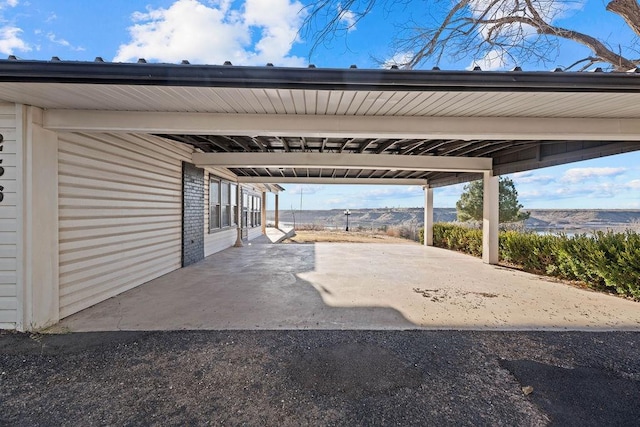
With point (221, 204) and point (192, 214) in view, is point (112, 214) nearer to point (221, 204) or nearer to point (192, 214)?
point (192, 214)

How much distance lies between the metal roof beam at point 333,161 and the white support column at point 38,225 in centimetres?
373

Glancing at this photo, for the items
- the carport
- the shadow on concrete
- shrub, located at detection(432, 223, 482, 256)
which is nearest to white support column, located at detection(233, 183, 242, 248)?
the shadow on concrete

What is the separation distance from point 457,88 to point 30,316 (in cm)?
519

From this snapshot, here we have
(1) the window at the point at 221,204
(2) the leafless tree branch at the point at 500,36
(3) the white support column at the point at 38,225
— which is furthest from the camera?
(1) the window at the point at 221,204

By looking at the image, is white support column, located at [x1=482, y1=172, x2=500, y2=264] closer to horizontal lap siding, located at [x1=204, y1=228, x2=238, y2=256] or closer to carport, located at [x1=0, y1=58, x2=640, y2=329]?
carport, located at [x1=0, y1=58, x2=640, y2=329]

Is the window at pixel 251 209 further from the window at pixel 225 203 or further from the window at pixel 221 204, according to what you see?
the window at pixel 225 203

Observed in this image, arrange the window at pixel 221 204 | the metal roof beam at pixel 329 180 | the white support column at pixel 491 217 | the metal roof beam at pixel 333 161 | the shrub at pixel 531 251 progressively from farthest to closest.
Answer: the metal roof beam at pixel 329 180 < the window at pixel 221 204 < the white support column at pixel 491 217 < the metal roof beam at pixel 333 161 < the shrub at pixel 531 251

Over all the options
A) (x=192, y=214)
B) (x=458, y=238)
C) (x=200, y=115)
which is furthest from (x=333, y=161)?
(x=458, y=238)

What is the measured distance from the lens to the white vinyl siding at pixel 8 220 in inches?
125

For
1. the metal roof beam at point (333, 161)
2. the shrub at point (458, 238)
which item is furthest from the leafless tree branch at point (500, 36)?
the shrub at point (458, 238)

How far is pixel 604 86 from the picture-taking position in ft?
8.67

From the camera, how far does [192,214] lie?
7027 millimetres

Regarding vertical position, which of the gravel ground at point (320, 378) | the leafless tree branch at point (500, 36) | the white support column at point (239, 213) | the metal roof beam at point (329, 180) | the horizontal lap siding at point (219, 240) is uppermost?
the leafless tree branch at point (500, 36)

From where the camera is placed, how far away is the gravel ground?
6.40 feet
